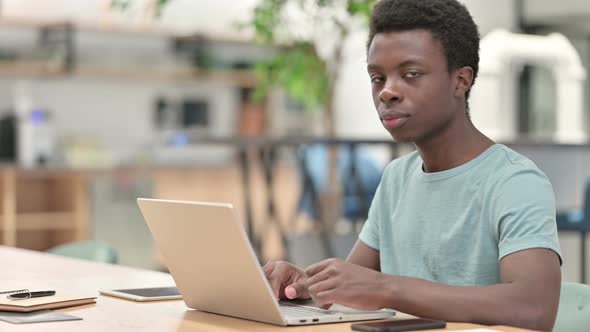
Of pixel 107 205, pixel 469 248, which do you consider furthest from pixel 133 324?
pixel 107 205

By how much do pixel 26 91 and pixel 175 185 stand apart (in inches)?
49.0

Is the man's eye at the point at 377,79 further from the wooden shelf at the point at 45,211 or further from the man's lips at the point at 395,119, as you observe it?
the wooden shelf at the point at 45,211

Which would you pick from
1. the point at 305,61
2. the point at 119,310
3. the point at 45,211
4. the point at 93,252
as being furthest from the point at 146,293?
the point at 45,211

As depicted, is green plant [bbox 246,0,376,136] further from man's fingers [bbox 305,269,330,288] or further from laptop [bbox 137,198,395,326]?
man's fingers [bbox 305,269,330,288]

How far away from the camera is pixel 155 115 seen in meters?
7.94

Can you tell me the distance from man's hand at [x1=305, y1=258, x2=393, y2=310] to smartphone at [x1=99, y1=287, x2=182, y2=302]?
387 mm

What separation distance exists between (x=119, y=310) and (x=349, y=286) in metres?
0.42

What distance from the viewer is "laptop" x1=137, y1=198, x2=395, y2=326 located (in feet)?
4.63

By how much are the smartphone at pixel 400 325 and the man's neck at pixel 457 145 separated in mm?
369

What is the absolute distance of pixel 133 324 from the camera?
1.49 metres

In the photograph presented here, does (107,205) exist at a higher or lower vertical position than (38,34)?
lower

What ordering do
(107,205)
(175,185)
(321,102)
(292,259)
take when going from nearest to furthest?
(292,259), (321,102), (107,205), (175,185)

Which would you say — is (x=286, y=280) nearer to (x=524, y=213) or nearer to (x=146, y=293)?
(x=146, y=293)

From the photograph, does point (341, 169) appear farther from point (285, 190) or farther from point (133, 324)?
point (133, 324)
